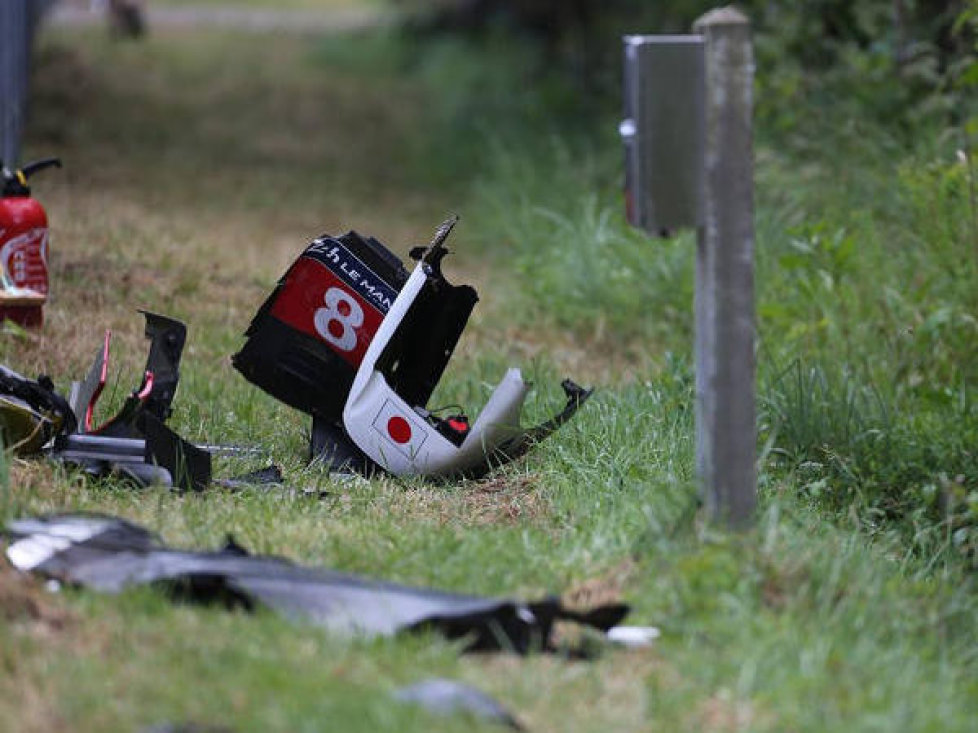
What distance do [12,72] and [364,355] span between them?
21.0 ft

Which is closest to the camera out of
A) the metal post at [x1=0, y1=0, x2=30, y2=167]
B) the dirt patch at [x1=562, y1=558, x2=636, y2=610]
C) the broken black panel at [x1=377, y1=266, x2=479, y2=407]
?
the dirt patch at [x1=562, y1=558, x2=636, y2=610]

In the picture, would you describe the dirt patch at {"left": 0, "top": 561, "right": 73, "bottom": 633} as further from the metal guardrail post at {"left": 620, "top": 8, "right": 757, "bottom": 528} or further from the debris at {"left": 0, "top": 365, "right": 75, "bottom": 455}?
the metal guardrail post at {"left": 620, "top": 8, "right": 757, "bottom": 528}

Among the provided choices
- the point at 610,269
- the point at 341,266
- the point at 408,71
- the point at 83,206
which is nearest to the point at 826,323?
the point at 610,269

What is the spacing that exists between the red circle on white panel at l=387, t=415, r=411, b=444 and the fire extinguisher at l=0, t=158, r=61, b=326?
1.96 m

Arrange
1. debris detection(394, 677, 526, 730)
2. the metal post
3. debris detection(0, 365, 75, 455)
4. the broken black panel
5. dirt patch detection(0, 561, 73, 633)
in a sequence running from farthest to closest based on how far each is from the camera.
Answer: the metal post < the broken black panel < debris detection(0, 365, 75, 455) < dirt patch detection(0, 561, 73, 633) < debris detection(394, 677, 526, 730)

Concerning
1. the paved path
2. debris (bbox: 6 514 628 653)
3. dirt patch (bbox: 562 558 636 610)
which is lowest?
dirt patch (bbox: 562 558 636 610)

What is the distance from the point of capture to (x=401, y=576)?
413 cm

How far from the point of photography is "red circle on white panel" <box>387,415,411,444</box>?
5.27m

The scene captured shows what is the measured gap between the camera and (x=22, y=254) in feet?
21.9

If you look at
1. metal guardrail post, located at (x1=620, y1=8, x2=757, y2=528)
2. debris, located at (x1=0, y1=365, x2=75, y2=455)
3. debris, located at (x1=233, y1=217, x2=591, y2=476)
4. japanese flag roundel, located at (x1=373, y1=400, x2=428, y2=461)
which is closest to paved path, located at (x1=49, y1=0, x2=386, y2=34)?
debris, located at (x1=233, y1=217, x2=591, y2=476)

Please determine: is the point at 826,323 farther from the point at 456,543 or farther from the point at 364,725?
the point at 364,725

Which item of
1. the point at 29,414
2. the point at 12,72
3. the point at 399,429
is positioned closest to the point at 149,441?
the point at 29,414

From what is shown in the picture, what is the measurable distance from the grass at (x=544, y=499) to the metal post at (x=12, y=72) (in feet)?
1.68

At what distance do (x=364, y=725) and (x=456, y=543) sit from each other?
1.19 m
